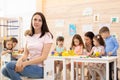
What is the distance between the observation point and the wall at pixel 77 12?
450 cm

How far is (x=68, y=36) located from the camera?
5.09 metres

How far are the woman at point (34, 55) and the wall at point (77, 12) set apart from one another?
226cm

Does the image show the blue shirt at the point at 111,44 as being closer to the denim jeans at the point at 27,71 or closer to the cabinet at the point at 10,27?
the denim jeans at the point at 27,71

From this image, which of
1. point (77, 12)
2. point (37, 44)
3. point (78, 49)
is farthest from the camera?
point (77, 12)


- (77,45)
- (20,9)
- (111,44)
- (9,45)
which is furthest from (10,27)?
(111,44)

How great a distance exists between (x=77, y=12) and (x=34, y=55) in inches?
103

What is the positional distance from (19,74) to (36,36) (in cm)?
47

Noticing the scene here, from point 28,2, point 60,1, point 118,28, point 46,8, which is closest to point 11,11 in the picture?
point 28,2

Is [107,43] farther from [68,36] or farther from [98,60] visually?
[68,36]

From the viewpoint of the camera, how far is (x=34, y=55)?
2.57 m

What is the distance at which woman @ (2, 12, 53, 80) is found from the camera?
2443 millimetres

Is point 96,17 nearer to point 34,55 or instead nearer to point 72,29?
point 72,29

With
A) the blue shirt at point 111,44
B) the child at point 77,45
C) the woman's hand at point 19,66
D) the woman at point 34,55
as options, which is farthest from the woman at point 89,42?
the woman's hand at point 19,66

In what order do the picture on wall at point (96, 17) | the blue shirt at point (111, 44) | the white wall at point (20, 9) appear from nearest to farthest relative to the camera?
the blue shirt at point (111, 44), the picture on wall at point (96, 17), the white wall at point (20, 9)
